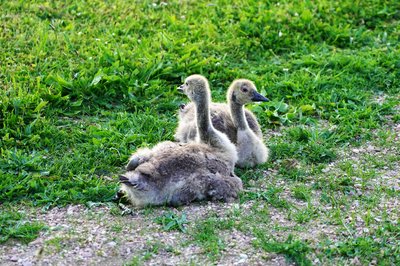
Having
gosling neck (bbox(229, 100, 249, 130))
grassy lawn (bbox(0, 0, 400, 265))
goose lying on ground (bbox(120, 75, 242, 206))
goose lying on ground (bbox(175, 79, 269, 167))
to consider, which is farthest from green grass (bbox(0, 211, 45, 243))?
gosling neck (bbox(229, 100, 249, 130))

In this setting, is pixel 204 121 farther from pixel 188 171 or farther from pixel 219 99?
pixel 219 99

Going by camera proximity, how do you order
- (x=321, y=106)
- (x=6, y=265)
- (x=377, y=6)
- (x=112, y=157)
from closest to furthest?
1. (x=6, y=265)
2. (x=112, y=157)
3. (x=321, y=106)
4. (x=377, y=6)

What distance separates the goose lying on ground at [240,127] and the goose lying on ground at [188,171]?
1.31 ft

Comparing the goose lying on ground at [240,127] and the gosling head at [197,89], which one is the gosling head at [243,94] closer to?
the goose lying on ground at [240,127]

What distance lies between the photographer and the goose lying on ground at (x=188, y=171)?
301 inches

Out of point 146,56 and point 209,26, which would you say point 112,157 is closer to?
point 146,56

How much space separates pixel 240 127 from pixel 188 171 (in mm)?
1254

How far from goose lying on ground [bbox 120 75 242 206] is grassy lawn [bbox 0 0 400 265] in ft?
0.52

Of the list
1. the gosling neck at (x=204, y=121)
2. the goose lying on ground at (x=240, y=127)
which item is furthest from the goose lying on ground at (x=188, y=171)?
the goose lying on ground at (x=240, y=127)

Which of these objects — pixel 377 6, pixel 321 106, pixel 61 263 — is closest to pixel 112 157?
pixel 61 263

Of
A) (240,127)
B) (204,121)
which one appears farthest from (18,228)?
(240,127)

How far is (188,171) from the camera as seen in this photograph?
7.82 meters

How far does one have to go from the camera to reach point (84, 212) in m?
7.74

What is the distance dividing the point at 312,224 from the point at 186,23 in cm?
515
